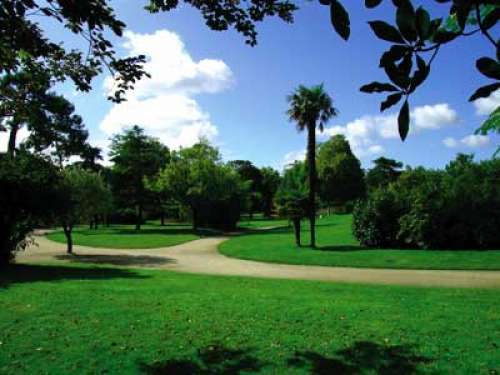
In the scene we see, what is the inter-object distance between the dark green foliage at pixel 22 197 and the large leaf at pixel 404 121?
18334mm

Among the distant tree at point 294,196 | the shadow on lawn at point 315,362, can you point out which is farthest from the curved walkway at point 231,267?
the shadow on lawn at point 315,362

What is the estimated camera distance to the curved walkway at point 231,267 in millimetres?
14516

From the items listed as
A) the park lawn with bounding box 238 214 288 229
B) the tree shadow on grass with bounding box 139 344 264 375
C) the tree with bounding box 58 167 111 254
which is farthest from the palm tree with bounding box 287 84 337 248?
the park lawn with bounding box 238 214 288 229

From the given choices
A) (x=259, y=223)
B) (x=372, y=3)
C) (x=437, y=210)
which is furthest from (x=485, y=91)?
(x=259, y=223)

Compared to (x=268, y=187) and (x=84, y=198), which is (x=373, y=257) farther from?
(x=268, y=187)

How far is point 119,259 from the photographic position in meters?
22.9

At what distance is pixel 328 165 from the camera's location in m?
67.1

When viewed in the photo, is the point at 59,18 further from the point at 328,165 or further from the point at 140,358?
the point at 328,165

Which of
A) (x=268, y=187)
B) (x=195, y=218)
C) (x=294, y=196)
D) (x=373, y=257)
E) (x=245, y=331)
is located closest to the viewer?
(x=245, y=331)

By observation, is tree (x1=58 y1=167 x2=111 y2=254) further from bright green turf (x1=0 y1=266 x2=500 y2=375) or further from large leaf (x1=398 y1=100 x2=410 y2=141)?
large leaf (x1=398 y1=100 x2=410 y2=141)

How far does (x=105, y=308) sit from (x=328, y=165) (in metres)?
60.6

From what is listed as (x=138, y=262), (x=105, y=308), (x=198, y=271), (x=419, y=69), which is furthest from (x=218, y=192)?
(x=419, y=69)

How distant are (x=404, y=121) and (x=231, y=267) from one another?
18.2m

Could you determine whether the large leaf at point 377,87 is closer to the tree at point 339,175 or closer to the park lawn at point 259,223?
the park lawn at point 259,223
